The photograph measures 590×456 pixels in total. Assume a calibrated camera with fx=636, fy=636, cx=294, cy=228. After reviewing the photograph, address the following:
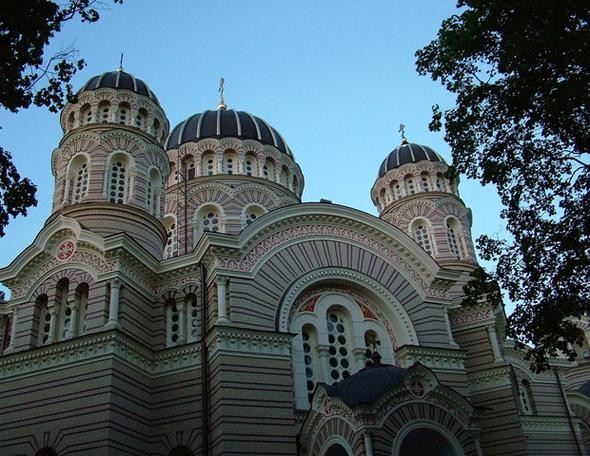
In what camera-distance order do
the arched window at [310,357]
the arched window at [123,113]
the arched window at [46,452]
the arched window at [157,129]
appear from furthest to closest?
1. the arched window at [157,129]
2. the arched window at [123,113]
3. the arched window at [310,357]
4. the arched window at [46,452]

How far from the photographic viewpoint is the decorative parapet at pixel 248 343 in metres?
17.0

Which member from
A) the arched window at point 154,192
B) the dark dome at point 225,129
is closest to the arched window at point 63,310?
the arched window at point 154,192

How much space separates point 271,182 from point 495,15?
18606mm

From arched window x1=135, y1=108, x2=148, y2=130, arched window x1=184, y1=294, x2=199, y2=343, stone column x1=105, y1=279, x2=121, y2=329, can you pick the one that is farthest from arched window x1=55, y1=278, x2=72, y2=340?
arched window x1=135, y1=108, x2=148, y2=130

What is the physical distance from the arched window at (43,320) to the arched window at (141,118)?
305 inches

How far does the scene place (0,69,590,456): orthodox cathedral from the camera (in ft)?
52.5

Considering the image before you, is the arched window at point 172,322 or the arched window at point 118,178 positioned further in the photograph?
the arched window at point 118,178

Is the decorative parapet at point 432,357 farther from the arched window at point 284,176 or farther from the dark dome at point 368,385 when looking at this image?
the arched window at point 284,176

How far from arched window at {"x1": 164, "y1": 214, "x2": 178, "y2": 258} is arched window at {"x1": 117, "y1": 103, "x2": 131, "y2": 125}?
5519 millimetres

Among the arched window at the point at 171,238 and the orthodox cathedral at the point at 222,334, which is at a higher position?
the arched window at the point at 171,238

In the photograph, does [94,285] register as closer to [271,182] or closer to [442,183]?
[271,182]

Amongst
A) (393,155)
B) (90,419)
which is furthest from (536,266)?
(393,155)

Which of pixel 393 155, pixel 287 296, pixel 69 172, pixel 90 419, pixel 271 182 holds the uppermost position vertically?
pixel 393 155

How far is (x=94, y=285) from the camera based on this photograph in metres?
17.9
